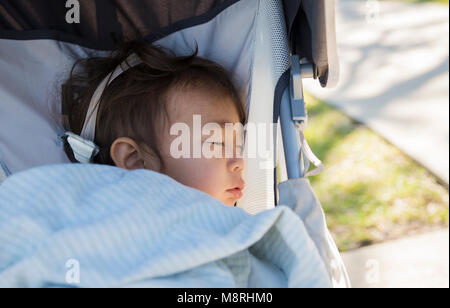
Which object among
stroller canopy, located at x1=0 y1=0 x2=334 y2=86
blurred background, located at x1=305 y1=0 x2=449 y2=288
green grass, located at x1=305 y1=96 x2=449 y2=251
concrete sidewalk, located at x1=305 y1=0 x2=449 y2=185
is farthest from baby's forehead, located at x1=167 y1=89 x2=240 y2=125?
concrete sidewalk, located at x1=305 y1=0 x2=449 y2=185

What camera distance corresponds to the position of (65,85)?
1.46 meters

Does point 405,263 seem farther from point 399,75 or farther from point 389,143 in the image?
point 399,75

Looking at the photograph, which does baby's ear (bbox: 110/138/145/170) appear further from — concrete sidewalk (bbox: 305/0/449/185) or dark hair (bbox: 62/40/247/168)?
concrete sidewalk (bbox: 305/0/449/185)

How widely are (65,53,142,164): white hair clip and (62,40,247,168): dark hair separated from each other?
0.02 metres

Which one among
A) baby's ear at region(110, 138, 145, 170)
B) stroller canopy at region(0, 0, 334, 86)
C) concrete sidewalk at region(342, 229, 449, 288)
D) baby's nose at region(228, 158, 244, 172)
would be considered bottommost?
concrete sidewalk at region(342, 229, 449, 288)

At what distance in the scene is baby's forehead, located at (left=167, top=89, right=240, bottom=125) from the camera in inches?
51.3

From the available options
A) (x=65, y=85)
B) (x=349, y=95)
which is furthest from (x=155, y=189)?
(x=349, y=95)

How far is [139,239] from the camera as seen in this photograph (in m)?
0.93

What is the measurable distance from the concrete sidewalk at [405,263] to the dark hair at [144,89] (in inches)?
27.2

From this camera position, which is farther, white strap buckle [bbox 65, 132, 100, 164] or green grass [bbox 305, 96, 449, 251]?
green grass [bbox 305, 96, 449, 251]

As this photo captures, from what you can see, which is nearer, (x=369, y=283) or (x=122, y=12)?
(x=122, y=12)

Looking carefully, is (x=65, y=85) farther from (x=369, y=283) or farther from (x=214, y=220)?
(x=369, y=283)

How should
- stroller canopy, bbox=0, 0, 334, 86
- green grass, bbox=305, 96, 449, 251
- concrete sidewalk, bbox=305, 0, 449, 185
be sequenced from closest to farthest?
stroller canopy, bbox=0, 0, 334, 86 < green grass, bbox=305, 96, 449, 251 < concrete sidewalk, bbox=305, 0, 449, 185
